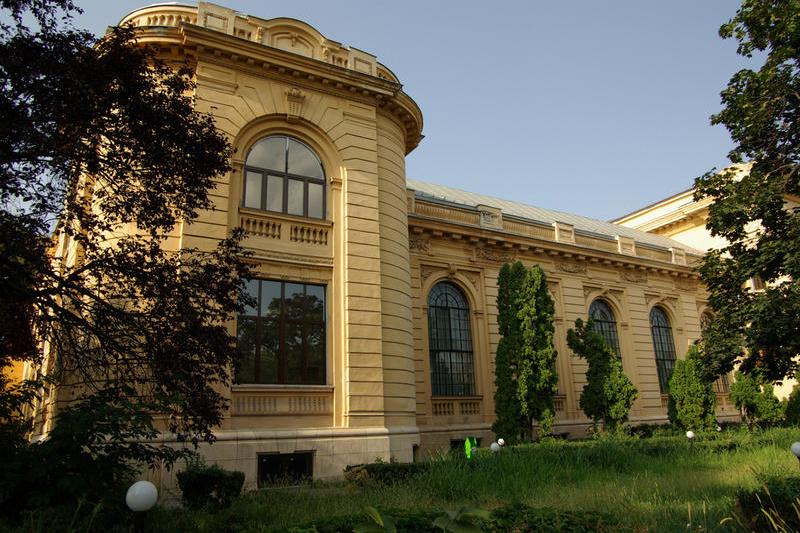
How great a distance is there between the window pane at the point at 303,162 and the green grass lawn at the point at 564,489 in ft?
28.0

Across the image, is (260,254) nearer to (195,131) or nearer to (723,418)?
(195,131)

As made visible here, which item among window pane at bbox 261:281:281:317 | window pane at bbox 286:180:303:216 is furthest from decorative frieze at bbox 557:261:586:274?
window pane at bbox 261:281:281:317

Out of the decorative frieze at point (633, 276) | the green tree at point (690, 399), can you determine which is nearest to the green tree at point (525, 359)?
the green tree at point (690, 399)

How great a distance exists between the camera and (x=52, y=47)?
8.39 metres

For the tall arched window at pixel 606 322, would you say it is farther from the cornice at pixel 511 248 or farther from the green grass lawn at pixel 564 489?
the green grass lawn at pixel 564 489

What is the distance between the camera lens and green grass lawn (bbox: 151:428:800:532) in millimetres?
7871

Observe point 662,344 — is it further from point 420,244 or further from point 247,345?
point 247,345

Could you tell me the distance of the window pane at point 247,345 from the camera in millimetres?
14344

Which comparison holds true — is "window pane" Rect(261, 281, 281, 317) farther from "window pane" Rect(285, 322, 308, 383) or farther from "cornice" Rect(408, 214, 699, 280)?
"cornice" Rect(408, 214, 699, 280)

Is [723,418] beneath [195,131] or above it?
beneath

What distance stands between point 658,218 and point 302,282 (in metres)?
34.8

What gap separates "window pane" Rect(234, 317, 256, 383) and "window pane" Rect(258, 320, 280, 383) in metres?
0.22

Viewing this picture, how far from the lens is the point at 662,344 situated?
3019 cm

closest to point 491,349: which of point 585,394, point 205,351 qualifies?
point 585,394
